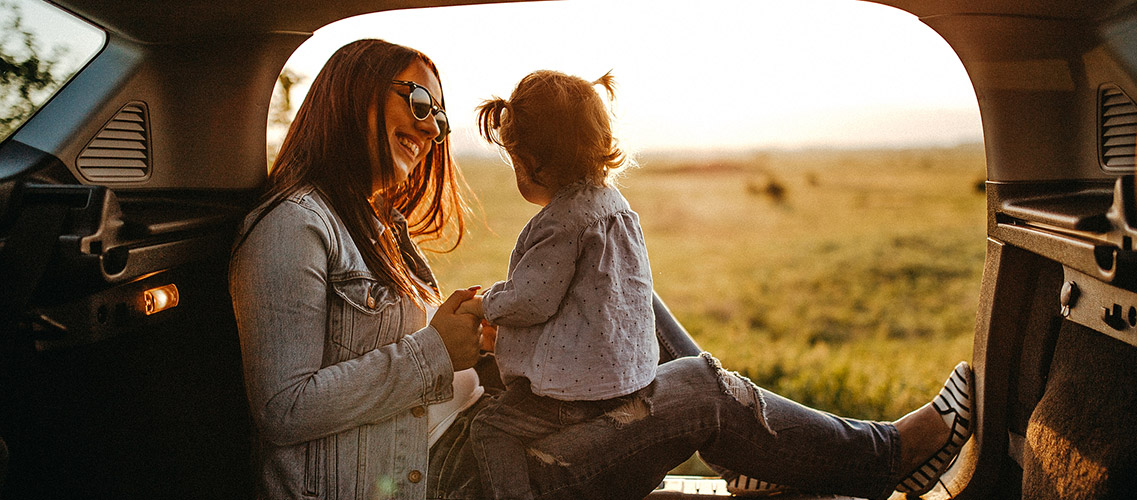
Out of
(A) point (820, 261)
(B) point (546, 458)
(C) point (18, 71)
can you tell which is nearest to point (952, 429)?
(B) point (546, 458)

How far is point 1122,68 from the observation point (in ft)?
5.31

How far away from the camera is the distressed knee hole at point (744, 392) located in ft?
5.92

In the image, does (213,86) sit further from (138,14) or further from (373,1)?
(373,1)

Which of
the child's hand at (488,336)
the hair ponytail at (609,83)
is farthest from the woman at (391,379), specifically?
the hair ponytail at (609,83)

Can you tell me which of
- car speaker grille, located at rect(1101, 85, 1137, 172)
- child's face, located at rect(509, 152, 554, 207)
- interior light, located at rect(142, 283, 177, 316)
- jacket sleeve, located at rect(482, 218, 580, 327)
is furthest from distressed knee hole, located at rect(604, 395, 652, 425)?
car speaker grille, located at rect(1101, 85, 1137, 172)

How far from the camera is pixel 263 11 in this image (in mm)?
1819

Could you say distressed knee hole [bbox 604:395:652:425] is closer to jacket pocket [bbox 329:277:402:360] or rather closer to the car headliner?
jacket pocket [bbox 329:277:402:360]

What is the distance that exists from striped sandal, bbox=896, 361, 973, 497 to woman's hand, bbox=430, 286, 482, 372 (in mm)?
1244

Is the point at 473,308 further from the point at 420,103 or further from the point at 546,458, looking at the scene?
the point at 420,103

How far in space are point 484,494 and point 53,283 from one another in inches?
39.2

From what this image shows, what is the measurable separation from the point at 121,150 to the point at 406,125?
2.15ft

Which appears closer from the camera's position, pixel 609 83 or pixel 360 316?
pixel 360 316

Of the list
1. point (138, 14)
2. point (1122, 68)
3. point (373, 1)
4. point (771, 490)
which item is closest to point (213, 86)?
point (138, 14)

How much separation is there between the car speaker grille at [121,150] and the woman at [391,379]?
30 centimetres
